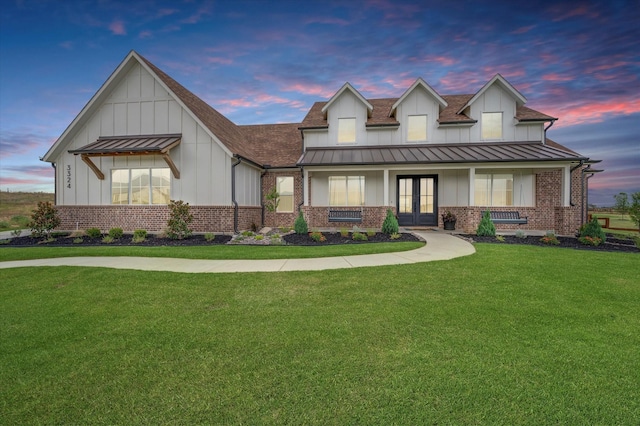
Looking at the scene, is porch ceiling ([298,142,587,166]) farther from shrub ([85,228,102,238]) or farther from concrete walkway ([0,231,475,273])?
shrub ([85,228,102,238])

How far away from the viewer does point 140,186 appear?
14.3 m

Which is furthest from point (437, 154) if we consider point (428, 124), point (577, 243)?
point (577, 243)

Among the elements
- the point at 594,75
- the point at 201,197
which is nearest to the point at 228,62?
the point at 201,197

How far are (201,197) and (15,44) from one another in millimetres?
13610

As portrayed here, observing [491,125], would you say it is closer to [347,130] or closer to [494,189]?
[494,189]

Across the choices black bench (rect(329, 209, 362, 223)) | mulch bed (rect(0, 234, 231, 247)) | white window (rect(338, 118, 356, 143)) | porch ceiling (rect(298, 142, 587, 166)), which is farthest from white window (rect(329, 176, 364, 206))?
mulch bed (rect(0, 234, 231, 247))

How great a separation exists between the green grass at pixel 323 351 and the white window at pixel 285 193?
36.8ft

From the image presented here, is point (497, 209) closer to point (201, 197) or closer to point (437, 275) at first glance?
point (437, 275)

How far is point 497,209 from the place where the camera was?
47.7 ft

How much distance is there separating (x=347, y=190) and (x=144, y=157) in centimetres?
1084

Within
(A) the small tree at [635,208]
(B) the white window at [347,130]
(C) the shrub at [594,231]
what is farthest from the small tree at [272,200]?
(A) the small tree at [635,208]

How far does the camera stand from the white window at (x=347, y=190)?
1611cm

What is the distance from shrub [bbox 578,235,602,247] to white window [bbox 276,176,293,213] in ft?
44.8

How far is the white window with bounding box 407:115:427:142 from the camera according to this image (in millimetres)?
16297
